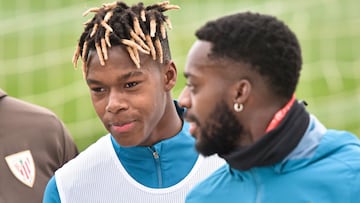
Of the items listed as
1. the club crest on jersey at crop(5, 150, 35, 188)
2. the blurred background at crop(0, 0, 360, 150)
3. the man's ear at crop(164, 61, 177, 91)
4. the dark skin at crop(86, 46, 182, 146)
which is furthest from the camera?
the blurred background at crop(0, 0, 360, 150)

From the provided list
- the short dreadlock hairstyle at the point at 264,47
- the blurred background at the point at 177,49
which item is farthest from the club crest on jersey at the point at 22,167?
the blurred background at the point at 177,49

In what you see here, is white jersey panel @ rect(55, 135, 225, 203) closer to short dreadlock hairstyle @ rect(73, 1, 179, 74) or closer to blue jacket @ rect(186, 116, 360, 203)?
short dreadlock hairstyle @ rect(73, 1, 179, 74)

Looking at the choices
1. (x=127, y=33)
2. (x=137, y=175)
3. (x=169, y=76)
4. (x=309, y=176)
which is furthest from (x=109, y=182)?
(x=309, y=176)

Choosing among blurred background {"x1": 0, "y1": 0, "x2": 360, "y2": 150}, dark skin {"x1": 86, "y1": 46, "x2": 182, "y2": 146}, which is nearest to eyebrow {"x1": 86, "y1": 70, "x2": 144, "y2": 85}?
dark skin {"x1": 86, "y1": 46, "x2": 182, "y2": 146}

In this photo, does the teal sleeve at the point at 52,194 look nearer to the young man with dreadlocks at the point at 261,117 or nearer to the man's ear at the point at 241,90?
the young man with dreadlocks at the point at 261,117

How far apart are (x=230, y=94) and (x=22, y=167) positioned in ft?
4.82

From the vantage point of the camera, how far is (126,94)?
13.1 ft

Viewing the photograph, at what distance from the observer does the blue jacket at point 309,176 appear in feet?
10.8

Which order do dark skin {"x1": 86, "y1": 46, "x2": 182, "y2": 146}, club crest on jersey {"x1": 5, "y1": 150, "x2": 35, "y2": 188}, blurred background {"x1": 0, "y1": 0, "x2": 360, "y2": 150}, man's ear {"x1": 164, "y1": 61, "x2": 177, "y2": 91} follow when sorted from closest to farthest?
dark skin {"x1": 86, "y1": 46, "x2": 182, "y2": 146}, man's ear {"x1": 164, "y1": 61, "x2": 177, "y2": 91}, club crest on jersey {"x1": 5, "y1": 150, "x2": 35, "y2": 188}, blurred background {"x1": 0, "y1": 0, "x2": 360, "y2": 150}

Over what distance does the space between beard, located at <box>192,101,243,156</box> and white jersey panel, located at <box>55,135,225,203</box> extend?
77cm

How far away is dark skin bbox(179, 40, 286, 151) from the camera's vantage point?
132 inches

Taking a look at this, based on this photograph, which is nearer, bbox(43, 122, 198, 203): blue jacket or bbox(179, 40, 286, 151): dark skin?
bbox(179, 40, 286, 151): dark skin

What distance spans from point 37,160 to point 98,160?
0.58 meters

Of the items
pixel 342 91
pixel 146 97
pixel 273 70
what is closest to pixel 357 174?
pixel 273 70
